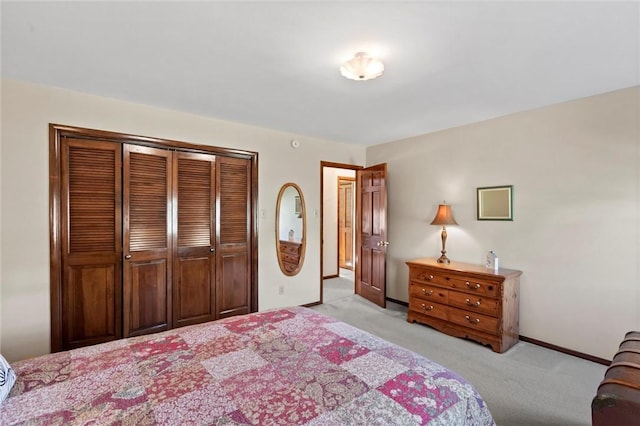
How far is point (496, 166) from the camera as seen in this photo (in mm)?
3443

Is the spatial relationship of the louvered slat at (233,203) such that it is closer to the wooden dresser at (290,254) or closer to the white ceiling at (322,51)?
the wooden dresser at (290,254)

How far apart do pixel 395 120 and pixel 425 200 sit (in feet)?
4.12

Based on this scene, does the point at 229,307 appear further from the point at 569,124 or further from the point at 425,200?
the point at 569,124

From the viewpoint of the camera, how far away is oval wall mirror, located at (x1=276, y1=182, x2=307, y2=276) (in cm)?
402

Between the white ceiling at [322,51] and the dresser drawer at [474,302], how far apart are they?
1.97 m

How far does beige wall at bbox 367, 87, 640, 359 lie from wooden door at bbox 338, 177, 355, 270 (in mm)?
3036

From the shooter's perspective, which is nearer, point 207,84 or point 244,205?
point 207,84

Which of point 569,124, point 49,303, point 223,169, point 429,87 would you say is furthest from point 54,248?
point 569,124

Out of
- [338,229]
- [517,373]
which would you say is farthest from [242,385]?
[338,229]

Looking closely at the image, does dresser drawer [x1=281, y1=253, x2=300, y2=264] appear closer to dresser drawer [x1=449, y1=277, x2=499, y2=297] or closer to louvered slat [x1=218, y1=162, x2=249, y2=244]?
louvered slat [x1=218, y1=162, x2=249, y2=244]

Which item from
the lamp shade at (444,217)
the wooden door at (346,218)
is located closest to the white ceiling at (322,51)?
the lamp shade at (444,217)

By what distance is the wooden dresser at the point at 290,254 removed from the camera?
407cm

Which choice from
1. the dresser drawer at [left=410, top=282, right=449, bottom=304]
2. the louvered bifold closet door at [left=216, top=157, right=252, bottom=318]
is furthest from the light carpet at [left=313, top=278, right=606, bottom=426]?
the louvered bifold closet door at [left=216, top=157, right=252, bottom=318]

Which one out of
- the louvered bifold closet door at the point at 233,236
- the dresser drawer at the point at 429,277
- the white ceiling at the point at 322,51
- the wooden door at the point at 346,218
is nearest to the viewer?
the white ceiling at the point at 322,51
